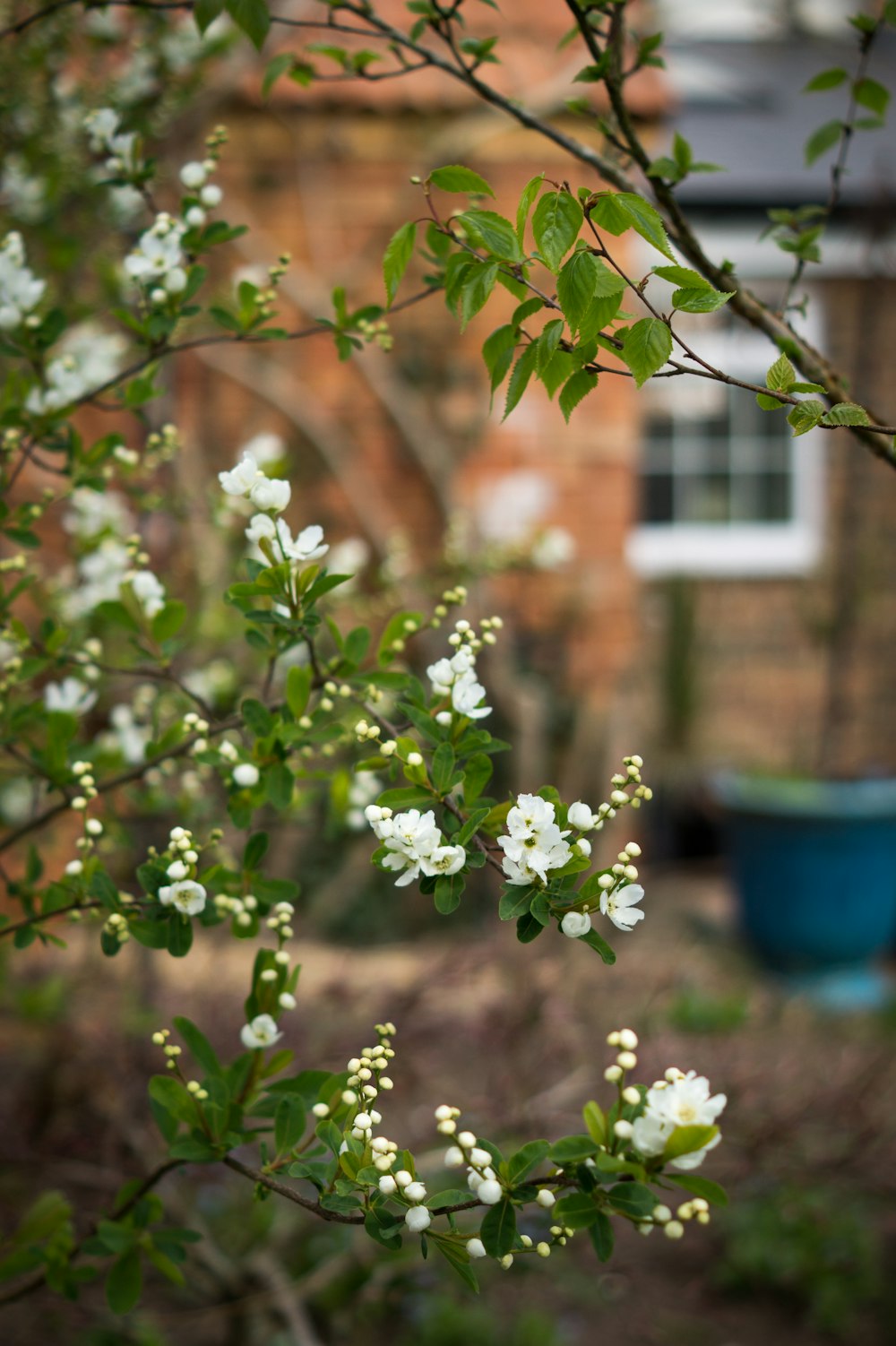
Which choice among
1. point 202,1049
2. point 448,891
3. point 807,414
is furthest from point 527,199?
point 202,1049

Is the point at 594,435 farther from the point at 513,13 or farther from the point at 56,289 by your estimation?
the point at 56,289

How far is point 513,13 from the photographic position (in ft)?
16.8

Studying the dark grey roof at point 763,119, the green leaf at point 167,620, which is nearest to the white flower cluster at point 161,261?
the green leaf at point 167,620

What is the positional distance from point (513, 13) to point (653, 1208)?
5.28 metres

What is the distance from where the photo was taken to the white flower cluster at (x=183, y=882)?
1039mm

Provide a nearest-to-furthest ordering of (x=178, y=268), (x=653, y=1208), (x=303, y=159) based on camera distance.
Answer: (x=653, y=1208) → (x=178, y=268) → (x=303, y=159)

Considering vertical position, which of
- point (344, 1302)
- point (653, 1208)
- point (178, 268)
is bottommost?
point (344, 1302)

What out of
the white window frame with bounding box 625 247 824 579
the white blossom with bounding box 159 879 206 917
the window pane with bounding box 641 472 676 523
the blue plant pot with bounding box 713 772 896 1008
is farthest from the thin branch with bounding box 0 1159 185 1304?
the window pane with bounding box 641 472 676 523

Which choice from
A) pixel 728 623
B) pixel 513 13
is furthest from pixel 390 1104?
pixel 728 623

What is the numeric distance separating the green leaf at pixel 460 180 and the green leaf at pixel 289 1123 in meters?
0.80

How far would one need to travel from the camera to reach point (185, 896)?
109cm

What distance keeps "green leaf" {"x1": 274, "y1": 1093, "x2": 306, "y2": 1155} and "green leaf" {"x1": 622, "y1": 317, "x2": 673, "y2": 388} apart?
70cm

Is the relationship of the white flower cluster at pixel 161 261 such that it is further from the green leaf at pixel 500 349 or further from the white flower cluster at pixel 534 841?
the white flower cluster at pixel 534 841

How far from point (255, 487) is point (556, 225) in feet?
1.17
